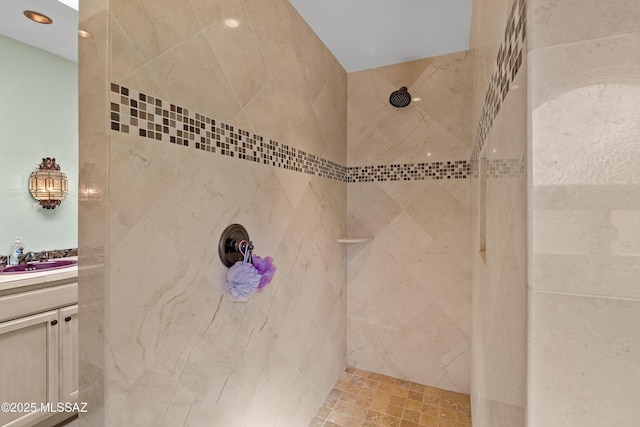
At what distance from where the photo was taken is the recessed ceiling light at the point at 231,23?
3.98 ft

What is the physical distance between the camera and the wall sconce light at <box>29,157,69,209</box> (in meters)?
2.25

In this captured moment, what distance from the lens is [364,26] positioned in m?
1.88

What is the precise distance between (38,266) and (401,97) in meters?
3.13

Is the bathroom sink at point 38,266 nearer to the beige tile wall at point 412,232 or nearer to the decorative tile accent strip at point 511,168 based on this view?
the beige tile wall at point 412,232

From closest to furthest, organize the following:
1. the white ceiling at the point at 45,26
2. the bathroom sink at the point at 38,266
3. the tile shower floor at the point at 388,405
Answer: the white ceiling at the point at 45,26 → the tile shower floor at the point at 388,405 → the bathroom sink at the point at 38,266

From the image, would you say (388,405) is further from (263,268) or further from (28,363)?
(28,363)

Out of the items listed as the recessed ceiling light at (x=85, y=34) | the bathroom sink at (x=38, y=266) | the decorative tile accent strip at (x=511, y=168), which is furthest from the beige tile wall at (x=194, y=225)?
the bathroom sink at (x=38, y=266)

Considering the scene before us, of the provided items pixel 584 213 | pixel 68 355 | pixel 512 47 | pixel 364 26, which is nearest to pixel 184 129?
pixel 512 47

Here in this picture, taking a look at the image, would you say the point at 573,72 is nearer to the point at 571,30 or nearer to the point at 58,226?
the point at 571,30

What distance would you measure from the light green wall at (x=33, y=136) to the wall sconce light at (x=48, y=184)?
41 mm

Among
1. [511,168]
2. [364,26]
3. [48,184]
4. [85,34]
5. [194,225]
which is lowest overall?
[194,225]

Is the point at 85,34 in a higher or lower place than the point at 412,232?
higher

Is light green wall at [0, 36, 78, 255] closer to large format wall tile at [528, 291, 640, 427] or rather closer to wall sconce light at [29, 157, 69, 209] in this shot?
wall sconce light at [29, 157, 69, 209]

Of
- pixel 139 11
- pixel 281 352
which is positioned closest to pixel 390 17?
pixel 139 11
